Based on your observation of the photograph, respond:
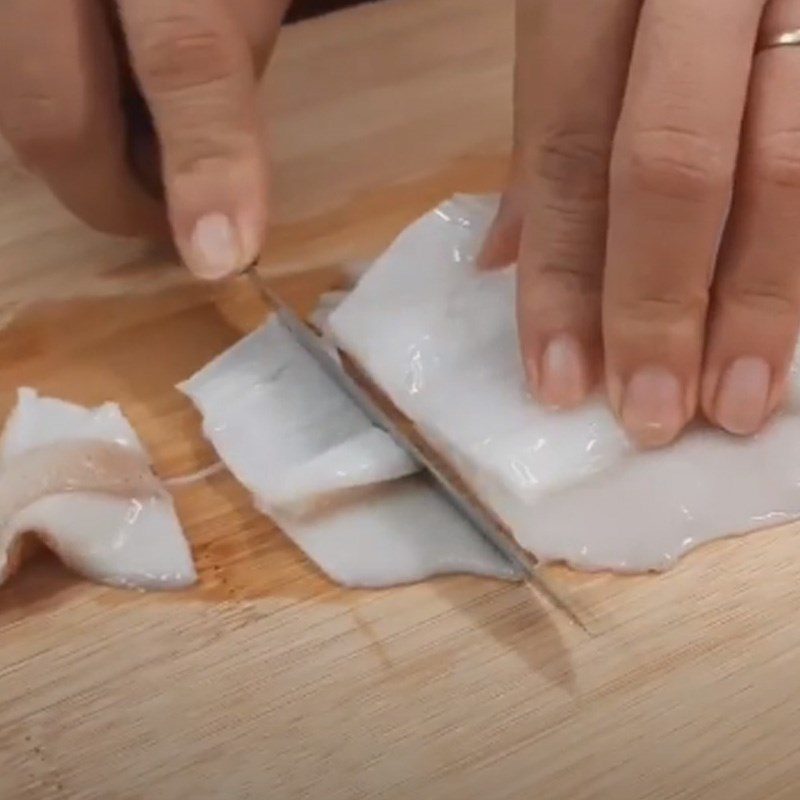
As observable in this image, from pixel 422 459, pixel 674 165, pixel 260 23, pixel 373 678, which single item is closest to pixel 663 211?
pixel 674 165

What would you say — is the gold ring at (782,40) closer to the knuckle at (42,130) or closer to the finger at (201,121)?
the finger at (201,121)

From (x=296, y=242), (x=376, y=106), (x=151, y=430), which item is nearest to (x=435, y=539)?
(x=151, y=430)

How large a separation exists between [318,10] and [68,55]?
0.69 m

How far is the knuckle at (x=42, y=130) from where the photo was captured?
126 centimetres


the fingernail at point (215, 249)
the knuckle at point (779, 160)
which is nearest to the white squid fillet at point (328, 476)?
the fingernail at point (215, 249)

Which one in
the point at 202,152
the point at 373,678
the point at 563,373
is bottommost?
the point at 373,678

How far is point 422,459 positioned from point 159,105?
354 mm

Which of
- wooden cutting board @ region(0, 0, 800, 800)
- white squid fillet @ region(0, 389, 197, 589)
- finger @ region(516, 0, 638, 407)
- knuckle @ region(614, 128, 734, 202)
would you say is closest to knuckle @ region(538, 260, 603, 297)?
finger @ region(516, 0, 638, 407)

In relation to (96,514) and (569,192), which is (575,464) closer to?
(569,192)

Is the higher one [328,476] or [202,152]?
[202,152]

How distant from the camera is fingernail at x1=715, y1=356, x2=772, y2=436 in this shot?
1.12 metres

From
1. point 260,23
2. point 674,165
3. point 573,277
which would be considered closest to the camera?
point 674,165

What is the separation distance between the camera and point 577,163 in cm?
113

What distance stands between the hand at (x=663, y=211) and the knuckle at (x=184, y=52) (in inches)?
9.8
